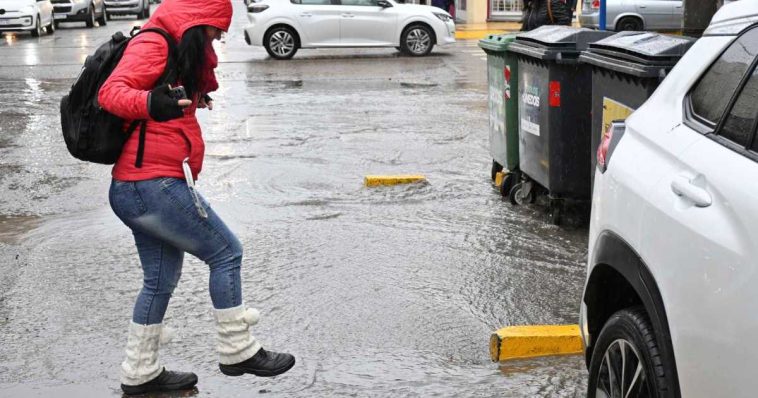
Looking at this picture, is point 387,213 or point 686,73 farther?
point 387,213

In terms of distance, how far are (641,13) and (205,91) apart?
24476 mm

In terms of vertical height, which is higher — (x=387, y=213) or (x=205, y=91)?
(x=205, y=91)

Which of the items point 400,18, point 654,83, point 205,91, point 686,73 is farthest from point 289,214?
point 400,18

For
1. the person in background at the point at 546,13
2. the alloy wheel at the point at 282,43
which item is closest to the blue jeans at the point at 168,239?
the person in background at the point at 546,13

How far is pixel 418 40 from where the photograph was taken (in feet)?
74.9

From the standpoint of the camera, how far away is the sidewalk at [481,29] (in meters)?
29.2

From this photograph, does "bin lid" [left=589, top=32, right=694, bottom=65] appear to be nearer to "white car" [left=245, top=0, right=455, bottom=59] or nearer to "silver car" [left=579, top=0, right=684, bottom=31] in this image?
"white car" [left=245, top=0, right=455, bottom=59]

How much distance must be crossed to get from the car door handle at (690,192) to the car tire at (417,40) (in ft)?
64.8

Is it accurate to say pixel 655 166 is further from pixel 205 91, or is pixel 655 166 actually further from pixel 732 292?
pixel 205 91

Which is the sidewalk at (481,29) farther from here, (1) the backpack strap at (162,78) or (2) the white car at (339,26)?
(1) the backpack strap at (162,78)

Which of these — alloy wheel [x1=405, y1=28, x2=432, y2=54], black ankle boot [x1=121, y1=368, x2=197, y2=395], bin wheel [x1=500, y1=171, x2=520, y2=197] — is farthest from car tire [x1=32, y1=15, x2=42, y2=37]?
black ankle boot [x1=121, y1=368, x2=197, y2=395]

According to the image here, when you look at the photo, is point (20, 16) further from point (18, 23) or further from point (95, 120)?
point (95, 120)

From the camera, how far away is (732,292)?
2775 mm

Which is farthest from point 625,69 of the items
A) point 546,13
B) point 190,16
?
point 546,13
